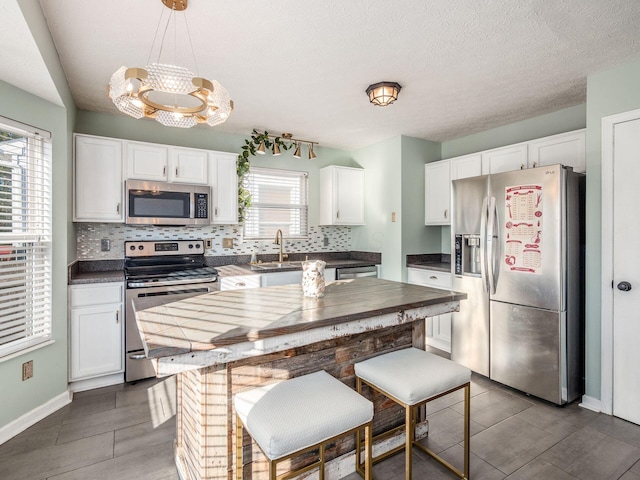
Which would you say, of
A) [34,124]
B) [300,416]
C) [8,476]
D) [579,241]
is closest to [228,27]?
[34,124]

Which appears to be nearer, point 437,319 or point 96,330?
point 96,330

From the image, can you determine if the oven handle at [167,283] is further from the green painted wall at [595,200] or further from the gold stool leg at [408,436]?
the green painted wall at [595,200]

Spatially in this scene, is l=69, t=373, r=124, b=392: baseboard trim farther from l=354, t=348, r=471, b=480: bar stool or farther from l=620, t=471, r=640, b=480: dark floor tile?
l=620, t=471, r=640, b=480: dark floor tile

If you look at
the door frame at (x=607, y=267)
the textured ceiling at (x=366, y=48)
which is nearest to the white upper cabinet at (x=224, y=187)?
the textured ceiling at (x=366, y=48)

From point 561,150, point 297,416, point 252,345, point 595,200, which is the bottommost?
point 297,416

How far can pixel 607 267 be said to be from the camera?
2480 mm

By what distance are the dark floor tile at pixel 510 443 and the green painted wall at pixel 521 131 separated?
2698 millimetres

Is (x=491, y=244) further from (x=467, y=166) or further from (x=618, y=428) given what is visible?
(x=618, y=428)

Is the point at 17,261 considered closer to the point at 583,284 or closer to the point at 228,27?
the point at 228,27

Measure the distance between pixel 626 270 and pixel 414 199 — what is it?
→ 224 cm

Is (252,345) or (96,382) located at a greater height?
(252,345)

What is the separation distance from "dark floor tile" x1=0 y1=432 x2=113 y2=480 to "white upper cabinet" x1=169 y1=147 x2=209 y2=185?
7.54ft

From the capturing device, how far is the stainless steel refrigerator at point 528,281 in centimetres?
258

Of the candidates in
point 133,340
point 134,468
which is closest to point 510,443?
point 134,468
